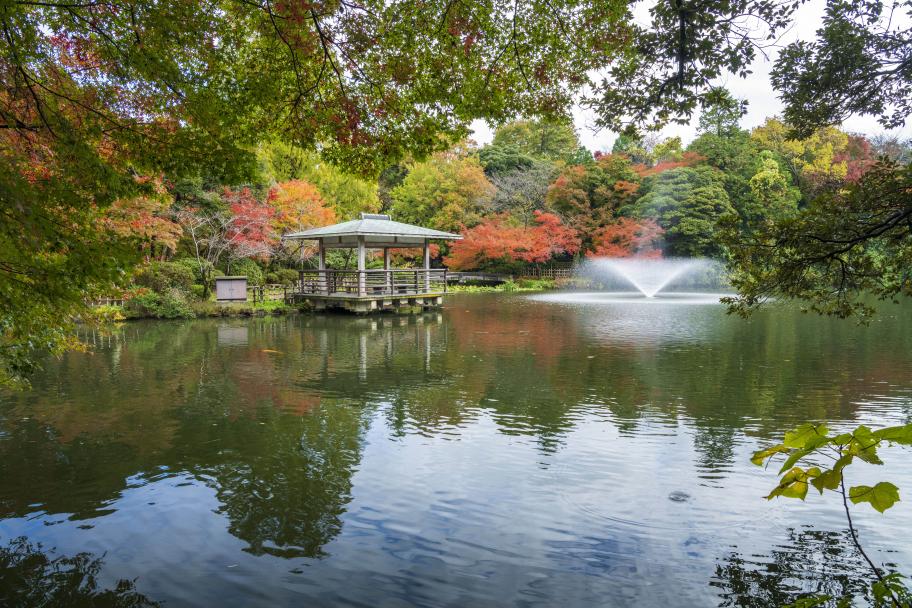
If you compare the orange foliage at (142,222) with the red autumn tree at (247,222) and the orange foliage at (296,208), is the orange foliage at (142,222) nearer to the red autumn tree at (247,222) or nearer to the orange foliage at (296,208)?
the red autumn tree at (247,222)

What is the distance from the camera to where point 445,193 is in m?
29.6

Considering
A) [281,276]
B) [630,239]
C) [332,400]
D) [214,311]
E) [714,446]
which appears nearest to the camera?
[714,446]

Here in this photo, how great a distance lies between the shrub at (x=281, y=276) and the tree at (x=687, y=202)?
16861mm

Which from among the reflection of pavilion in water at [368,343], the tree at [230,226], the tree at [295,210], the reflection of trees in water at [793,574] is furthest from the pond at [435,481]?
the tree at [295,210]

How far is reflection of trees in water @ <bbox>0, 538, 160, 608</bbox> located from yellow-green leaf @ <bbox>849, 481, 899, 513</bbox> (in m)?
3.40

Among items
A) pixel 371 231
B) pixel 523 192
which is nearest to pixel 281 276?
pixel 371 231

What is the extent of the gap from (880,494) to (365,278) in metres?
17.5

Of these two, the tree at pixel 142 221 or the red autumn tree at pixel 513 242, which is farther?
the red autumn tree at pixel 513 242

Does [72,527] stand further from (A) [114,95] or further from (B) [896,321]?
(B) [896,321]

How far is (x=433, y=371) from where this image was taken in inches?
370

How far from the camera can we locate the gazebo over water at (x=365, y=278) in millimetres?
17797

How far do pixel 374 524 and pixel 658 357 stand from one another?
7436 mm

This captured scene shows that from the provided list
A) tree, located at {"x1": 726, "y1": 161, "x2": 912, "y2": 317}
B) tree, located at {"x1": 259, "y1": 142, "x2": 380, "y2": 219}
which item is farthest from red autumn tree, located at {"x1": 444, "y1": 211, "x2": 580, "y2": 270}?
tree, located at {"x1": 726, "y1": 161, "x2": 912, "y2": 317}

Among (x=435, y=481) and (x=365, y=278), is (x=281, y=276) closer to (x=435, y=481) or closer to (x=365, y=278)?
(x=365, y=278)
